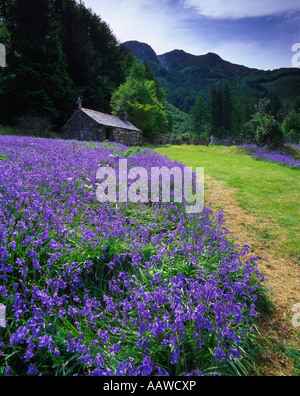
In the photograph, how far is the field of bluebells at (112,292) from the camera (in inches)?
70.3

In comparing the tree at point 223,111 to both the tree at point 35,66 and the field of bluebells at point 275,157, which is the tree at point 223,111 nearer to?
the field of bluebells at point 275,157

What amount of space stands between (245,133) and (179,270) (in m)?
76.1

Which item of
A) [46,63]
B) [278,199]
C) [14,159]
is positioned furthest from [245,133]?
[14,159]

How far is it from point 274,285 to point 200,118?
69482mm

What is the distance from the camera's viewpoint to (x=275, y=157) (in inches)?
630

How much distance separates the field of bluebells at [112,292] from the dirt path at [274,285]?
20cm

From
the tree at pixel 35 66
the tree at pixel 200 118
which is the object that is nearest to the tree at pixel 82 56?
the tree at pixel 35 66

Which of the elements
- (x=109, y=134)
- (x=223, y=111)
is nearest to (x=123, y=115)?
(x=109, y=134)

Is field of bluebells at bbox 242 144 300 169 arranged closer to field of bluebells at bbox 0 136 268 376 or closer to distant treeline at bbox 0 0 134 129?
field of bluebells at bbox 0 136 268 376

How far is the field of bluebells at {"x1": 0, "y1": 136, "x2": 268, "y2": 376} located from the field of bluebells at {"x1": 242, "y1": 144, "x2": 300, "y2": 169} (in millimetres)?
12859

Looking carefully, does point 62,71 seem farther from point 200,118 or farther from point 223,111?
point 223,111

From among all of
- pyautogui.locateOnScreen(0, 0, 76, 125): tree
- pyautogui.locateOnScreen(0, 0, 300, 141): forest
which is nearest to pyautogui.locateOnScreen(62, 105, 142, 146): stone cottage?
pyautogui.locateOnScreen(0, 0, 300, 141): forest

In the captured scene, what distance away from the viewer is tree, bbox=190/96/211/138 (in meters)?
65.2
